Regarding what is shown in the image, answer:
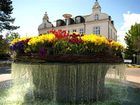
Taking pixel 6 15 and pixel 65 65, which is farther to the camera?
pixel 6 15

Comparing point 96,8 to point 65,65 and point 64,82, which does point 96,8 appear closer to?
point 64,82

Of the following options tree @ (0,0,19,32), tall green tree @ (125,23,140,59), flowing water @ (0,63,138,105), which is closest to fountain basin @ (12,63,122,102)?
flowing water @ (0,63,138,105)

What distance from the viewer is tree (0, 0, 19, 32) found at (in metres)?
37.5

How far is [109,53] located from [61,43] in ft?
4.35

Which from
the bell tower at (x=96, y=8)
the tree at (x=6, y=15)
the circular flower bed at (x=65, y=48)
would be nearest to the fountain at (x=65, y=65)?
the circular flower bed at (x=65, y=48)

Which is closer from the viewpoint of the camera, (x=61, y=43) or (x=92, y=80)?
(x=61, y=43)

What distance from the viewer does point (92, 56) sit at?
217 inches

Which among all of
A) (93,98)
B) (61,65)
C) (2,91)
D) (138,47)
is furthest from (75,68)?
(138,47)

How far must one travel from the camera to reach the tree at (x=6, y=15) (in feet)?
123

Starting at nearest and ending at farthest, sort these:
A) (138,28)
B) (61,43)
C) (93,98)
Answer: (61,43), (93,98), (138,28)

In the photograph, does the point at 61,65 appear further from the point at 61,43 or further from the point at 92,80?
the point at 92,80

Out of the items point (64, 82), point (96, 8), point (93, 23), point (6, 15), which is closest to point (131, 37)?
point (93, 23)

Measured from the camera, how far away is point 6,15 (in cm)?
3862

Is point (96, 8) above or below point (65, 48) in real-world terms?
above
